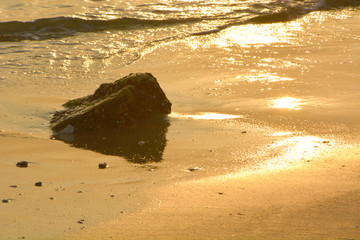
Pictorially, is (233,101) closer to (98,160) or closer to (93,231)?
(98,160)

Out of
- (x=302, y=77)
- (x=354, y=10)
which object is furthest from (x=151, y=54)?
(x=354, y=10)

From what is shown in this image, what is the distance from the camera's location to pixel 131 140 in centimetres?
592

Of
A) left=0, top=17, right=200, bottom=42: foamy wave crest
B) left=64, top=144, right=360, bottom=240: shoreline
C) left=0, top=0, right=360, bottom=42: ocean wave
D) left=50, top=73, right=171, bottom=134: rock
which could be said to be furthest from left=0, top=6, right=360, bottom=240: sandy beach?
left=0, top=0, right=360, bottom=42: ocean wave

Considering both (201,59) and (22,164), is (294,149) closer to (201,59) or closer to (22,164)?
(22,164)

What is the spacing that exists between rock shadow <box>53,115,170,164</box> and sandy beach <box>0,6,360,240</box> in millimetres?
103

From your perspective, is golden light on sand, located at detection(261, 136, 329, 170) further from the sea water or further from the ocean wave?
the ocean wave

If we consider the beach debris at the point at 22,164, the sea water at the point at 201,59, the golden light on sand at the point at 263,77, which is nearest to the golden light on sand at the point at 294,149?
the sea water at the point at 201,59

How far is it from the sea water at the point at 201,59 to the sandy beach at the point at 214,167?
0.04 metres

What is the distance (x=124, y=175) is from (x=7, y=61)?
5.52 m

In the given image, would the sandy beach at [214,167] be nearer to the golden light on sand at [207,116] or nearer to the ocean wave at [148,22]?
the golden light on sand at [207,116]

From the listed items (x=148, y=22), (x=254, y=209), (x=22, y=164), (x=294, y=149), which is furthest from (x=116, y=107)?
(x=148, y=22)

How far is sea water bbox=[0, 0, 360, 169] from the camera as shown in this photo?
6.55 meters

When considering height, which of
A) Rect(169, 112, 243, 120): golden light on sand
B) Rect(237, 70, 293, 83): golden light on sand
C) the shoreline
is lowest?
Rect(169, 112, 243, 120): golden light on sand

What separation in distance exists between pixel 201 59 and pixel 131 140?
4015 millimetres
